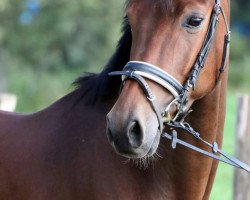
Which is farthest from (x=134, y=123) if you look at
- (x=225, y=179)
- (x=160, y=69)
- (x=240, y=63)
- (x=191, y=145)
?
(x=240, y=63)

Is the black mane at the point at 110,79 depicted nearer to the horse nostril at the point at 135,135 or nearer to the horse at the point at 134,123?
the horse at the point at 134,123

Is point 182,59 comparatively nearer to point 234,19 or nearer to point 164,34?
point 164,34

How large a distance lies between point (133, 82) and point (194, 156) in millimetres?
694

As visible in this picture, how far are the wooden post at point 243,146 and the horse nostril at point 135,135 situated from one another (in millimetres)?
3532

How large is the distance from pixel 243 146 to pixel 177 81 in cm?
341

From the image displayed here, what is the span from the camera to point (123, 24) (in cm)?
438

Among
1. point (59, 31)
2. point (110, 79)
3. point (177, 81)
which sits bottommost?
point (177, 81)

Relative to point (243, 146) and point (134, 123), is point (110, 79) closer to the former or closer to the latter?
point (134, 123)

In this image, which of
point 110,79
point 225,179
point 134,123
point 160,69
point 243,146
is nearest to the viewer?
point 134,123

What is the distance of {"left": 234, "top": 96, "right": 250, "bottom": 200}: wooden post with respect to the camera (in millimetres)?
7059

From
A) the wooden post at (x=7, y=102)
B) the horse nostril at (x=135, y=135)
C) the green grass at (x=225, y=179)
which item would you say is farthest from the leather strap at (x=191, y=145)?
the wooden post at (x=7, y=102)

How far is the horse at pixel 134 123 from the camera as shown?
379cm

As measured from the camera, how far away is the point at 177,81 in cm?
389

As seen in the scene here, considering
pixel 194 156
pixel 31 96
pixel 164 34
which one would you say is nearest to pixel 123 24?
pixel 164 34
